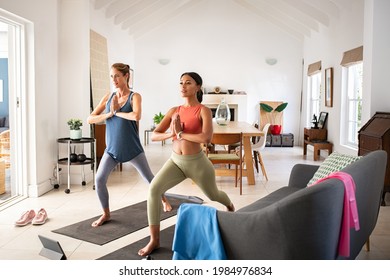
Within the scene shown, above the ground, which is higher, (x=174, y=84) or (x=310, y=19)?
(x=310, y=19)

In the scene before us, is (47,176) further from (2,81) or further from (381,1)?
(381,1)

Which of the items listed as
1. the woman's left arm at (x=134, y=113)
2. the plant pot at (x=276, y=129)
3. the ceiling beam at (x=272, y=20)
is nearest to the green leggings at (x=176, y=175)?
the woman's left arm at (x=134, y=113)

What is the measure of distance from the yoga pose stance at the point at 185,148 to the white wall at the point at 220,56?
27.5ft

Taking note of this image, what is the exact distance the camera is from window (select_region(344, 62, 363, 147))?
7.59 meters

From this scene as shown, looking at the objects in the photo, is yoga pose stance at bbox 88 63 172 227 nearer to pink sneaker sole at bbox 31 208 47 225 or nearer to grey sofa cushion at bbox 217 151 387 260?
pink sneaker sole at bbox 31 208 47 225

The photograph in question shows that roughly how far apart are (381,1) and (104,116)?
367 centimetres

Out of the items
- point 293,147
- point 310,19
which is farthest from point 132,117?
point 293,147

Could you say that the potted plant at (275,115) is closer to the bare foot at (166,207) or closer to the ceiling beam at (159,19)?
the ceiling beam at (159,19)

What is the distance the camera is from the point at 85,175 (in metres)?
6.14

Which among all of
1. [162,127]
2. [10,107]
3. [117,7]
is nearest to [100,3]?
[117,7]

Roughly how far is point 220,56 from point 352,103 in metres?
4.50

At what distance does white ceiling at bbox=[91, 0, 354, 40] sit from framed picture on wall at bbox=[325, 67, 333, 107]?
3.15 feet

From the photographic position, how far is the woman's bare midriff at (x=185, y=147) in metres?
3.20

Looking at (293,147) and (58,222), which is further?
(293,147)
